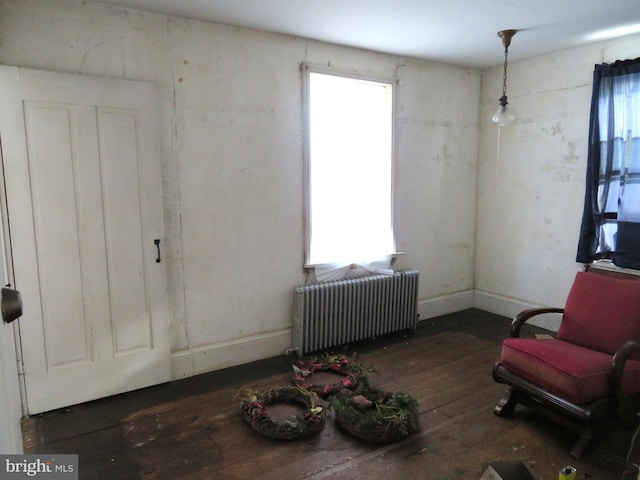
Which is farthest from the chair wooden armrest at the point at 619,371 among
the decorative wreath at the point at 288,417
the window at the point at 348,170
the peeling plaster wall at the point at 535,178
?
the window at the point at 348,170

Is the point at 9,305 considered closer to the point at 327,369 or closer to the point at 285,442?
the point at 285,442

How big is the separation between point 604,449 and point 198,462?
225cm

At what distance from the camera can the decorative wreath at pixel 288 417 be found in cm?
249

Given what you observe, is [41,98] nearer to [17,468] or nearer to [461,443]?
[17,468]

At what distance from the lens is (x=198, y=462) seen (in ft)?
7.48

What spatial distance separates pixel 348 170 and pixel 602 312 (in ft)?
7.33

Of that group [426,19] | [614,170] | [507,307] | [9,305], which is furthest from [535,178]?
[9,305]

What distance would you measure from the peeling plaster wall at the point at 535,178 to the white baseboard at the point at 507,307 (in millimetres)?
11

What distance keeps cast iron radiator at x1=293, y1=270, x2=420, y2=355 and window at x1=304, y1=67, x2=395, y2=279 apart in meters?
0.25

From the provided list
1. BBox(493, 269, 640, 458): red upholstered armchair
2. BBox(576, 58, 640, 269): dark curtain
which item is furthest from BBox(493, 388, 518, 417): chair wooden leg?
BBox(576, 58, 640, 269): dark curtain

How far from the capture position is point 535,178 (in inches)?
170

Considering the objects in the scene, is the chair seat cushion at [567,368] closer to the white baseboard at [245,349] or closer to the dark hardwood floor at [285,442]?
the dark hardwood floor at [285,442]

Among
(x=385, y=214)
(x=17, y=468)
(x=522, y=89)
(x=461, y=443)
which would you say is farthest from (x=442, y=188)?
(x=17, y=468)

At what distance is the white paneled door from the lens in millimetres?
2590
